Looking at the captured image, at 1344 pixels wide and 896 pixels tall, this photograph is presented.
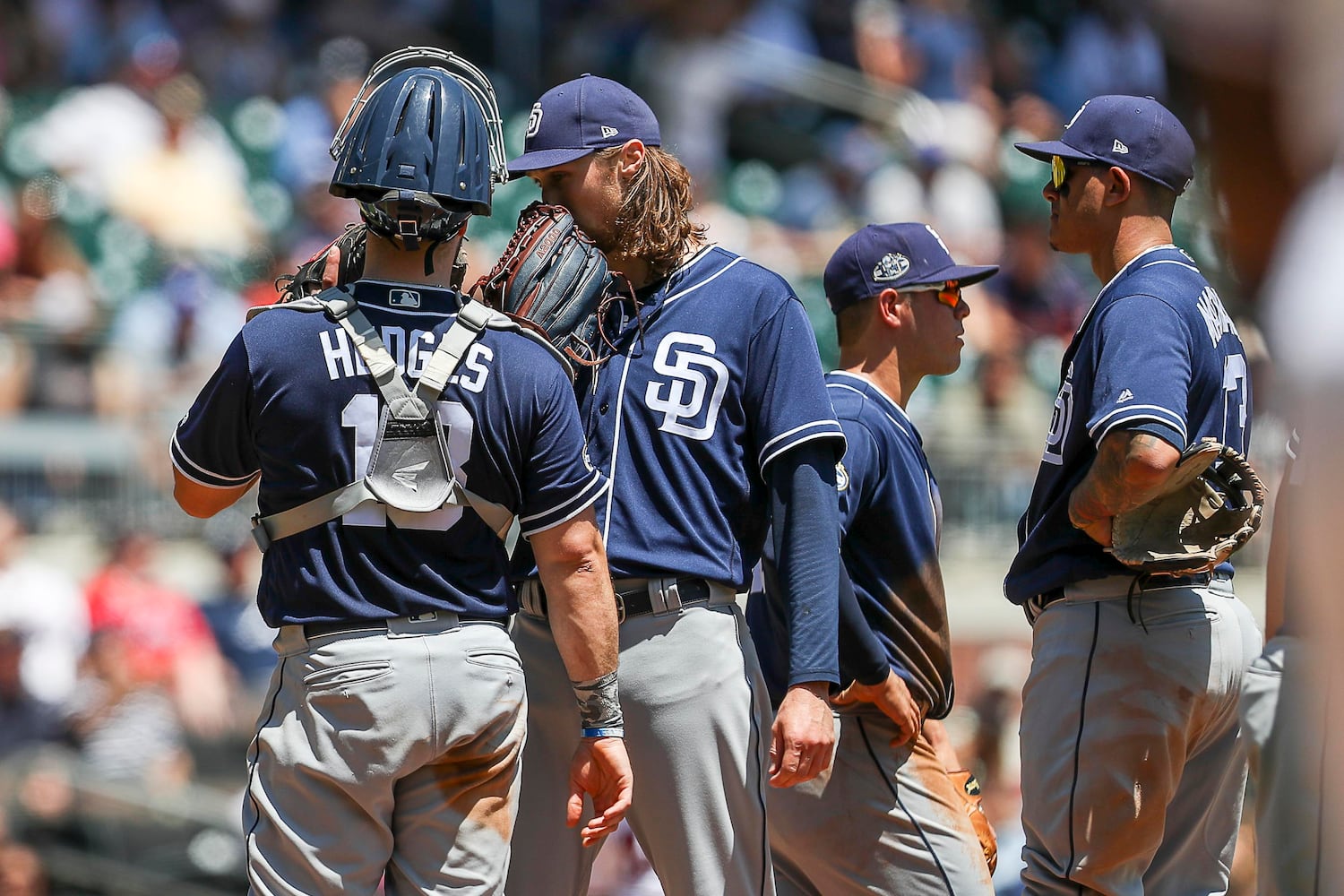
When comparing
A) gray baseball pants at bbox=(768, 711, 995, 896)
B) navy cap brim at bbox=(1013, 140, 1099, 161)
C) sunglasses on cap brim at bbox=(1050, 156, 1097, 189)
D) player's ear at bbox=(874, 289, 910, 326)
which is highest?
navy cap brim at bbox=(1013, 140, 1099, 161)

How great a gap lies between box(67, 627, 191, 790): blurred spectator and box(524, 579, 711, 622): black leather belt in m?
4.46

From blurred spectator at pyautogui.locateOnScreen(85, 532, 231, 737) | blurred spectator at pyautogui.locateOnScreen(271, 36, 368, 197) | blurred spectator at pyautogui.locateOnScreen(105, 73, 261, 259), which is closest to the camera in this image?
blurred spectator at pyautogui.locateOnScreen(85, 532, 231, 737)

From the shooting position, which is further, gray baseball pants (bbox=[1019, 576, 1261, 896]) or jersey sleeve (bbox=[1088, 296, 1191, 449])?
gray baseball pants (bbox=[1019, 576, 1261, 896])

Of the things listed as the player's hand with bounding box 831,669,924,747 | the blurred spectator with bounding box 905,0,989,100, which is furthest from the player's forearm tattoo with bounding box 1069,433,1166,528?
the blurred spectator with bounding box 905,0,989,100

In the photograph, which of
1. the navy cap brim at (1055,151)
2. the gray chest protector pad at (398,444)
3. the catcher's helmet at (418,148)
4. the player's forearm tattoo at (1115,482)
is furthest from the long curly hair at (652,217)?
the player's forearm tattoo at (1115,482)

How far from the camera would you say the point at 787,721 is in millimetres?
3088

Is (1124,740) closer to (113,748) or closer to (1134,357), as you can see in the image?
(1134,357)

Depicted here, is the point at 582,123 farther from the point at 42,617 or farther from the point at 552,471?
the point at 42,617

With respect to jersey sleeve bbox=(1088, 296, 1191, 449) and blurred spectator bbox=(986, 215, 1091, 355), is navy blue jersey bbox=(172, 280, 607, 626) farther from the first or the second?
blurred spectator bbox=(986, 215, 1091, 355)

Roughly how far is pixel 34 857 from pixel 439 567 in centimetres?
461

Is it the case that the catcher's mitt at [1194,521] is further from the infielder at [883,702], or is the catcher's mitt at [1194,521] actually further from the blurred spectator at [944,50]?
the blurred spectator at [944,50]

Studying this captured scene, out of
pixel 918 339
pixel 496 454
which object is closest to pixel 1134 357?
pixel 918 339

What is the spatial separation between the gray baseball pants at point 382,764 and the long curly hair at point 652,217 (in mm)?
964

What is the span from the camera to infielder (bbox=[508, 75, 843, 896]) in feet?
10.3
